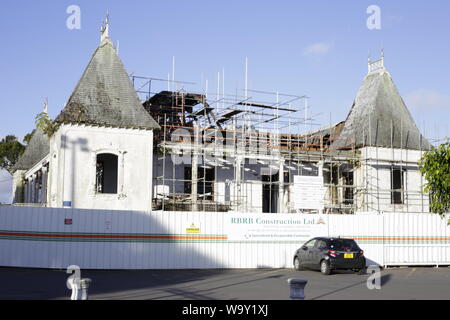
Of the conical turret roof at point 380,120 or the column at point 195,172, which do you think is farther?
the conical turret roof at point 380,120

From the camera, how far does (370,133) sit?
34562 mm

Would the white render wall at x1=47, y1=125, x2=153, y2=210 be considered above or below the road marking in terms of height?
above

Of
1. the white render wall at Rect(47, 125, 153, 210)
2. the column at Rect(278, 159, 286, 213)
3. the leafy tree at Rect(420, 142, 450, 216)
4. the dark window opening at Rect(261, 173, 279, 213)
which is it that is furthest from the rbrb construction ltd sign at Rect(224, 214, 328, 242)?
the dark window opening at Rect(261, 173, 279, 213)

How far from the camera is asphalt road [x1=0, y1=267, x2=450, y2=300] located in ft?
49.8

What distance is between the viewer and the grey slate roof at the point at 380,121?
1420 inches

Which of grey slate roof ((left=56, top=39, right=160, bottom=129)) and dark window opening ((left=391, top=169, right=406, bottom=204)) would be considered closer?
grey slate roof ((left=56, top=39, right=160, bottom=129))

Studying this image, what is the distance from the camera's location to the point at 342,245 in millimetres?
22562

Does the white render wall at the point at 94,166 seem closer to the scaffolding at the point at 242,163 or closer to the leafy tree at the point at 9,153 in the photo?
the scaffolding at the point at 242,163

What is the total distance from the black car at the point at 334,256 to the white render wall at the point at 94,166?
9.65 m

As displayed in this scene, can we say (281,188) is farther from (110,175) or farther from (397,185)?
(110,175)

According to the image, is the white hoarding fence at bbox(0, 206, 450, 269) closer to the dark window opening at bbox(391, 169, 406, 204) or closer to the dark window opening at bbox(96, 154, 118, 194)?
the dark window opening at bbox(391, 169, 406, 204)

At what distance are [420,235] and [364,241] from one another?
3.04m

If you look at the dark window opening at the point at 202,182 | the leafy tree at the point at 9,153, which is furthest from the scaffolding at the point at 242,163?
the leafy tree at the point at 9,153
